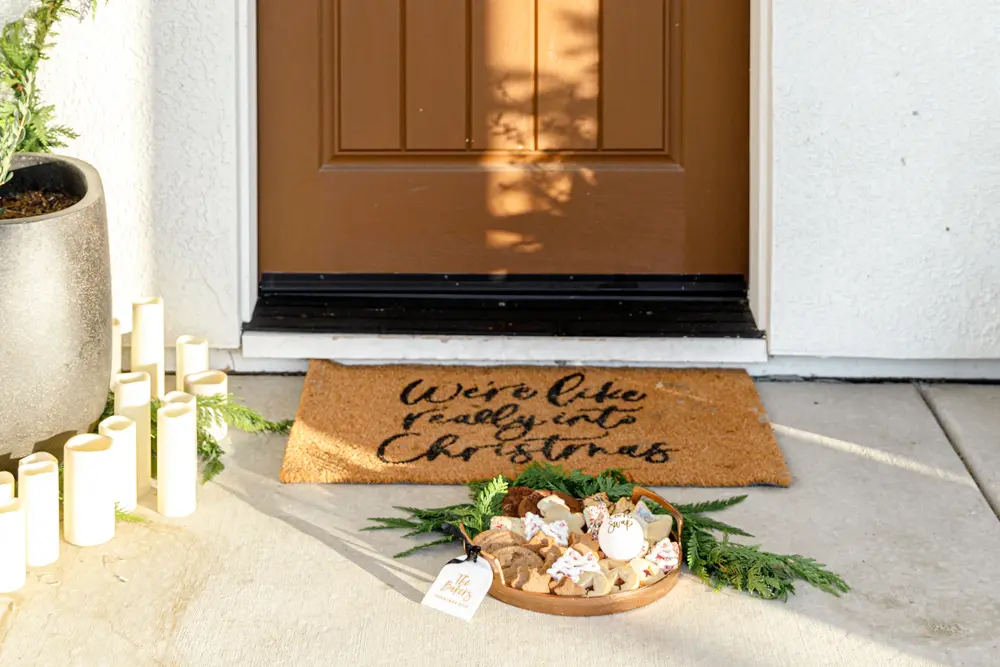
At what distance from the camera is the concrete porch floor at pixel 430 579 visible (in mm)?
1778

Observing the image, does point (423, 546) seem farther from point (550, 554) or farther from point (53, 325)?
point (53, 325)

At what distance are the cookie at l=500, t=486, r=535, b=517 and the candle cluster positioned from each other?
0.58 metres

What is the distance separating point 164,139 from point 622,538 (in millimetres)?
1566

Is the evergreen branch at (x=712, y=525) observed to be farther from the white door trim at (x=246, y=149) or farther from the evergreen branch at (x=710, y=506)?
the white door trim at (x=246, y=149)

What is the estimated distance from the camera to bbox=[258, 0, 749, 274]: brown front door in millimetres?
2912

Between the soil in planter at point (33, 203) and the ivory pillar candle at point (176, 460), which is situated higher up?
the soil in planter at point (33, 203)

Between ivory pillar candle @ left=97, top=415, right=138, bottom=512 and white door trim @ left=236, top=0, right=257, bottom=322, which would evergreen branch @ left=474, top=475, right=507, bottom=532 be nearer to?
ivory pillar candle @ left=97, top=415, right=138, bottom=512

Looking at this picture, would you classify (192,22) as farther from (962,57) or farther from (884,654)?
(884,654)

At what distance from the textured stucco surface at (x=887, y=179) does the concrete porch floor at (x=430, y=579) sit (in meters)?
0.48

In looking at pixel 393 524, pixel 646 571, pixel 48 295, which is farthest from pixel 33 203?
pixel 646 571

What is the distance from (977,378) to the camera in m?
2.91

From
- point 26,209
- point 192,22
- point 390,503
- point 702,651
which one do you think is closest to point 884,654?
point 702,651

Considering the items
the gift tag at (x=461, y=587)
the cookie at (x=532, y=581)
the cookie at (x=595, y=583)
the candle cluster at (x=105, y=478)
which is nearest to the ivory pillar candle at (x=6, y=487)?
the candle cluster at (x=105, y=478)

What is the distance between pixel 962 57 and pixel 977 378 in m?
0.77
